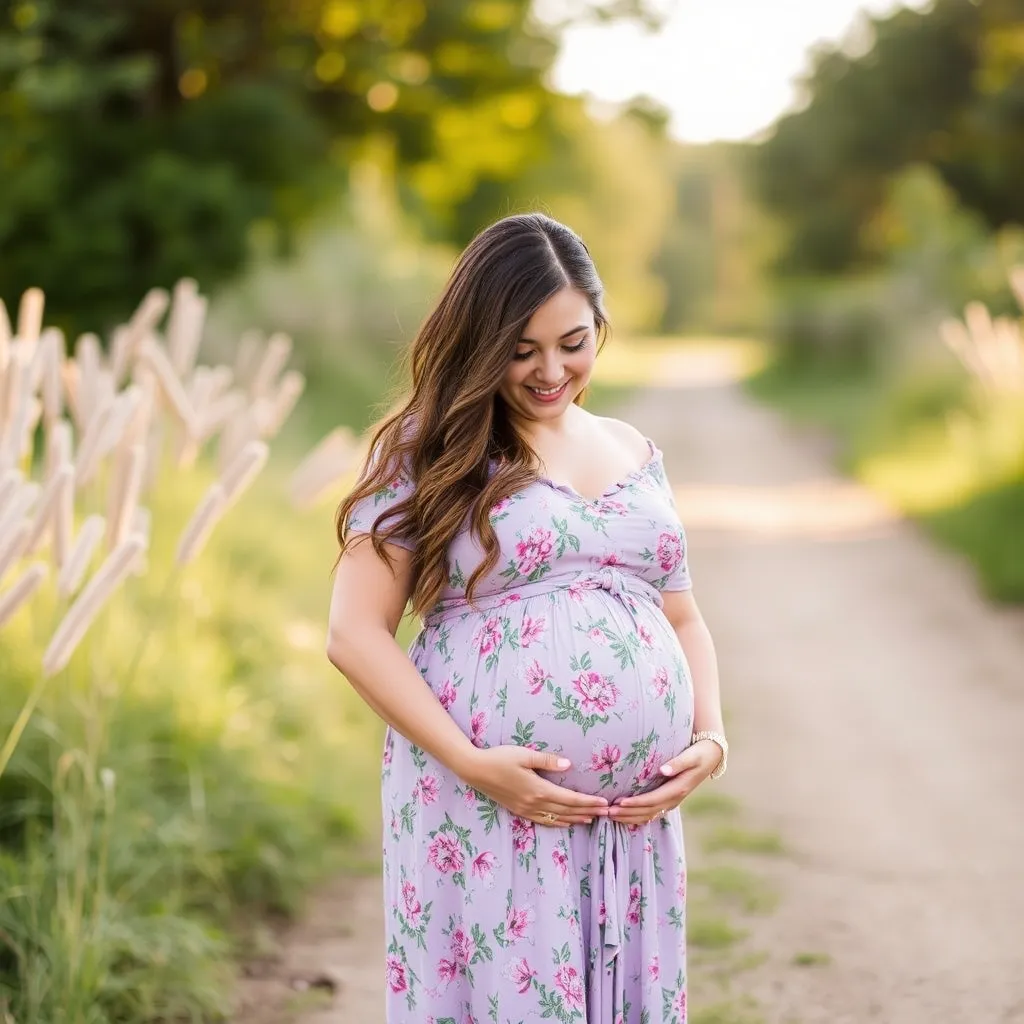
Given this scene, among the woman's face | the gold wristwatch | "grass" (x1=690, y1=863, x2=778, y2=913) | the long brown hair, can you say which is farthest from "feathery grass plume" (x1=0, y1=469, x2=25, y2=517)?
"grass" (x1=690, y1=863, x2=778, y2=913)

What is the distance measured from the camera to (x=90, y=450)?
2764mm

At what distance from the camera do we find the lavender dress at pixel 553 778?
87.9 inches

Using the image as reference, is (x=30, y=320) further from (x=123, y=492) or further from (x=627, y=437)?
(x=627, y=437)

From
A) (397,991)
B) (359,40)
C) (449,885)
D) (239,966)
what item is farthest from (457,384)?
(359,40)

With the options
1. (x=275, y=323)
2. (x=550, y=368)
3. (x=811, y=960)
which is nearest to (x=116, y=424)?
(x=550, y=368)

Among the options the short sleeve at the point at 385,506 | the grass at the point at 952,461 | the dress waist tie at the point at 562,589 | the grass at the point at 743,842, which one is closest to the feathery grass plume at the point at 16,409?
the short sleeve at the point at 385,506

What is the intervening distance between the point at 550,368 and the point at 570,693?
1.86ft

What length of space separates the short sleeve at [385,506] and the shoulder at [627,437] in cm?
47

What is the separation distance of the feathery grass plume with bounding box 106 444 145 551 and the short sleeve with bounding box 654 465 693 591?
3.56 ft

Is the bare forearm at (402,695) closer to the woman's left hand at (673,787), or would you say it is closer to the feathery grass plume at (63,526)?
the woman's left hand at (673,787)

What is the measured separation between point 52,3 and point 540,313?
305 inches

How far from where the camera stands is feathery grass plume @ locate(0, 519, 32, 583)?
2.23 meters

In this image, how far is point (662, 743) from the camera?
92.0 inches

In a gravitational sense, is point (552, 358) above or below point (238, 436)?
below
